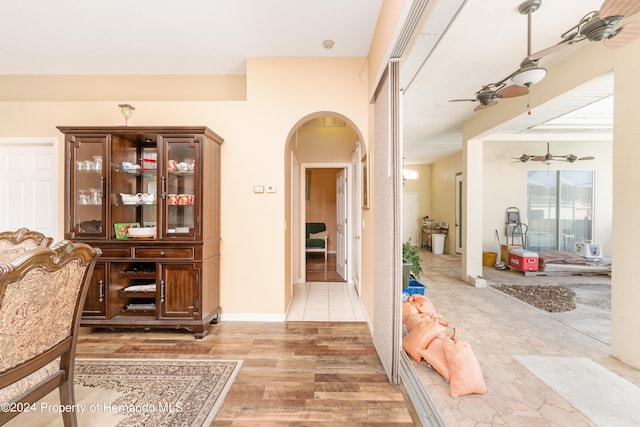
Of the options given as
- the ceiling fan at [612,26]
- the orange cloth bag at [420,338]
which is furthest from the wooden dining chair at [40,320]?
the ceiling fan at [612,26]

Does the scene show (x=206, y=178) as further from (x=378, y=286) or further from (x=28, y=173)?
(x=28, y=173)

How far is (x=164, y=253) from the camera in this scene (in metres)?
2.79

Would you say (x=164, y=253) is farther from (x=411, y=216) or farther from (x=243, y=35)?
(x=411, y=216)

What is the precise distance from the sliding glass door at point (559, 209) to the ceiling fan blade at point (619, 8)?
20.2 feet

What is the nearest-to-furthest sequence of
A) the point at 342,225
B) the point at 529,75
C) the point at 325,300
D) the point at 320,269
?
the point at 529,75
the point at 325,300
the point at 342,225
the point at 320,269

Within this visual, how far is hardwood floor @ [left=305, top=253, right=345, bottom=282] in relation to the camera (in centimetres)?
518

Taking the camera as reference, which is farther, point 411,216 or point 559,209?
point 411,216

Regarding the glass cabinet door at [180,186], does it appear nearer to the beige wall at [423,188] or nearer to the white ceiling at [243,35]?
the white ceiling at [243,35]

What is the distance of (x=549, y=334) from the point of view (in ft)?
9.43

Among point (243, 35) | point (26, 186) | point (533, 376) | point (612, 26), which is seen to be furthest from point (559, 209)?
point (26, 186)

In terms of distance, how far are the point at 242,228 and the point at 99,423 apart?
1.92 metres

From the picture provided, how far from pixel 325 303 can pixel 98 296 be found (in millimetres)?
2518

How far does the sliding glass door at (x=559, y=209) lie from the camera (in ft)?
21.0

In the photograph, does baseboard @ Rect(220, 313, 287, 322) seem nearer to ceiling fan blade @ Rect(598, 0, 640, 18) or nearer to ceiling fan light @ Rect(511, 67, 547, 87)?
ceiling fan light @ Rect(511, 67, 547, 87)
